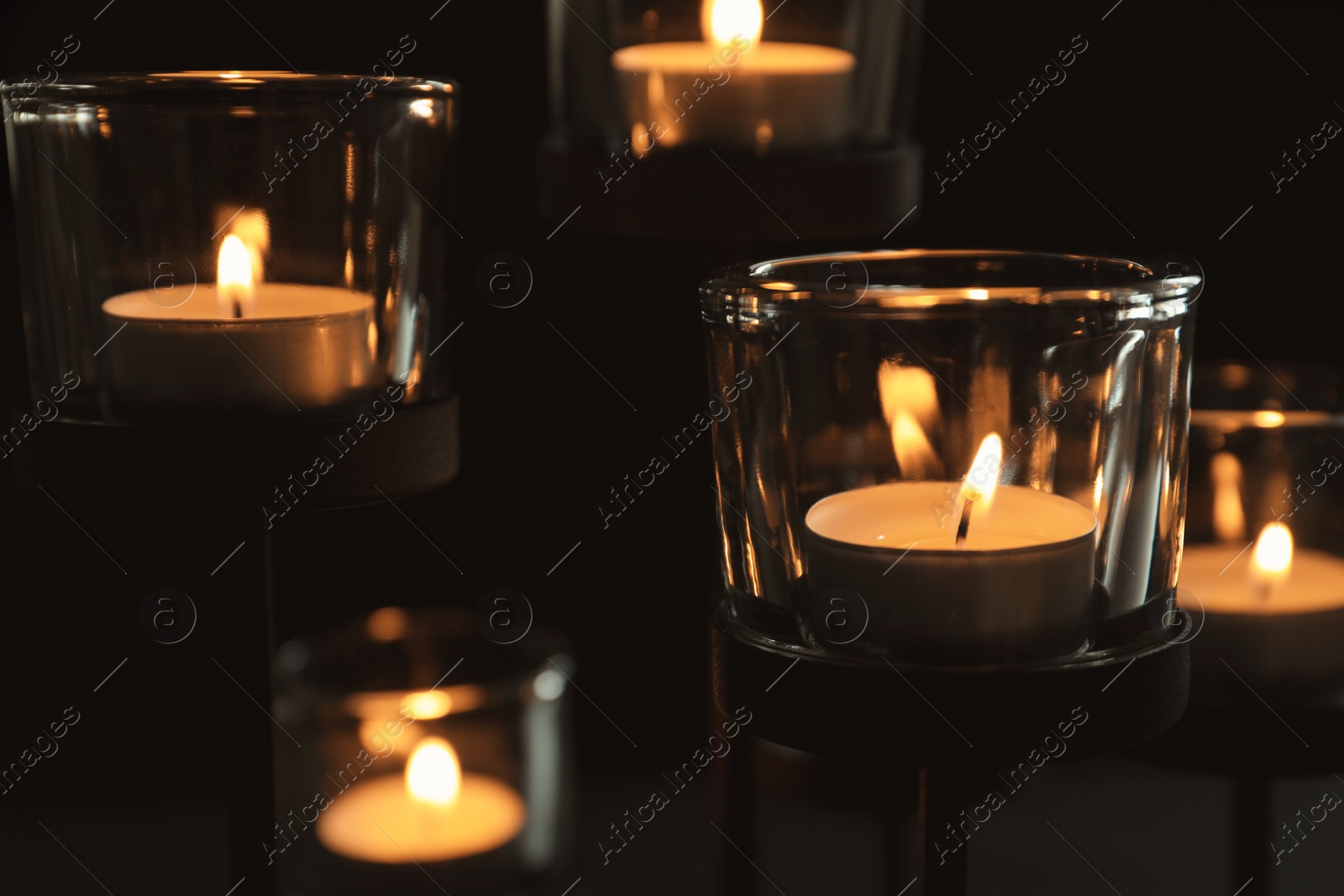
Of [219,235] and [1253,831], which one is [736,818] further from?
[219,235]

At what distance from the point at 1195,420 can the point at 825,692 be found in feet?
1.16

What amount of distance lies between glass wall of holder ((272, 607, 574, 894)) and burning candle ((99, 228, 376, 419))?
40 centimetres

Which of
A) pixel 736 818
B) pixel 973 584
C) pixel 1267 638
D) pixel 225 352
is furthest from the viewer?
pixel 736 818

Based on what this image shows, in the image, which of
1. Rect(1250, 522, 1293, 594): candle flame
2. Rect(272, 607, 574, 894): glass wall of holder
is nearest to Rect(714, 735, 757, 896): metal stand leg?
Rect(272, 607, 574, 894): glass wall of holder

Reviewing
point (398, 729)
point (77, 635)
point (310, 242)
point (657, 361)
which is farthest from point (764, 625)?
point (77, 635)

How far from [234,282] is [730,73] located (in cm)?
26

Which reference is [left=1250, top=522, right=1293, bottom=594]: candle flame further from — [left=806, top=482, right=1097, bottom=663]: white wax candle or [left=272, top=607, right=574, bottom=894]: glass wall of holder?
[left=272, top=607, right=574, bottom=894]: glass wall of holder

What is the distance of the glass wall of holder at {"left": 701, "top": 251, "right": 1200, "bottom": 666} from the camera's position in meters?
0.43

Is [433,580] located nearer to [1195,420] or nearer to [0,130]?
[0,130]

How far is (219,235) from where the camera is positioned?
559 mm

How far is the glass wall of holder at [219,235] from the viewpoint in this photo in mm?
536

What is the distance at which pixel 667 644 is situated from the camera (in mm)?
1173

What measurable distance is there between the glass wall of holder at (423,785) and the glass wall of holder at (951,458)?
0.46 meters

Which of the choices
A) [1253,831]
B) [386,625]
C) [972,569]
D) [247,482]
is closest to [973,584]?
[972,569]
